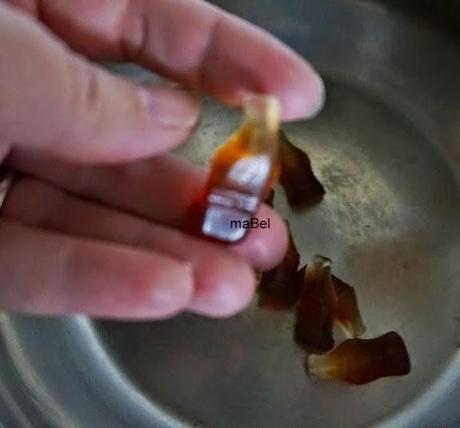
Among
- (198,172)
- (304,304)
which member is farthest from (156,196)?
(304,304)

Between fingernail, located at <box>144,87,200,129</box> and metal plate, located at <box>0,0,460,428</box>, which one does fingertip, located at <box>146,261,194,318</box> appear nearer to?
fingernail, located at <box>144,87,200,129</box>

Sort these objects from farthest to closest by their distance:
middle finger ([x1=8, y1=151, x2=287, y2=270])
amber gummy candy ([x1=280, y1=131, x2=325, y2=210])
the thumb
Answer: amber gummy candy ([x1=280, y1=131, x2=325, y2=210]) < middle finger ([x1=8, y1=151, x2=287, y2=270]) < the thumb

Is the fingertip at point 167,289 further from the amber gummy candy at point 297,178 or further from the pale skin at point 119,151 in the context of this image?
the amber gummy candy at point 297,178

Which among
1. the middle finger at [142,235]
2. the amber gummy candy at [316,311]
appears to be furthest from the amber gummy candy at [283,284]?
the middle finger at [142,235]

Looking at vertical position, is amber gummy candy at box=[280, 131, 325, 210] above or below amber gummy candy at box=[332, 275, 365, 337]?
above

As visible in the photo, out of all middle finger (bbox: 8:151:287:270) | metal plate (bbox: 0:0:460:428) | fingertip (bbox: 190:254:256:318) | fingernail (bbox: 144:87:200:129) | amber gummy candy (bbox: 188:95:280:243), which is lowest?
metal plate (bbox: 0:0:460:428)

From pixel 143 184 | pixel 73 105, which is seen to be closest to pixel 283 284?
pixel 143 184

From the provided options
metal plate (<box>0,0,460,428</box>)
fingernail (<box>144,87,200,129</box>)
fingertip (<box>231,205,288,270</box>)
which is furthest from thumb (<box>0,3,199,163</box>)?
metal plate (<box>0,0,460,428</box>)
